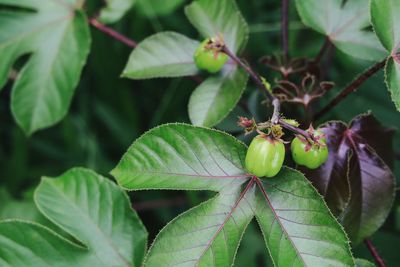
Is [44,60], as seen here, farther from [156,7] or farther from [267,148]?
[267,148]

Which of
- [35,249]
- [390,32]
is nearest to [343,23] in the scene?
[390,32]

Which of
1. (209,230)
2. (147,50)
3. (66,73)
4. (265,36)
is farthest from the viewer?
(265,36)

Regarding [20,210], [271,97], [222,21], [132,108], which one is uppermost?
[222,21]

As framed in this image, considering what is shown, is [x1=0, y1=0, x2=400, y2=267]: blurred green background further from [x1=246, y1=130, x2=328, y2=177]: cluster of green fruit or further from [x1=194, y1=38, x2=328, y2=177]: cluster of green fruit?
[x1=246, y1=130, x2=328, y2=177]: cluster of green fruit

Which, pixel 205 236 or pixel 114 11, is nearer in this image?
pixel 205 236

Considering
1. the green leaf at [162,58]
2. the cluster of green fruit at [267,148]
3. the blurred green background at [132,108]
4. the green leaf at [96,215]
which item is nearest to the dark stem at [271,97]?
the cluster of green fruit at [267,148]

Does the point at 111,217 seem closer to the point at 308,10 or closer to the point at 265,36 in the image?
the point at 308,10

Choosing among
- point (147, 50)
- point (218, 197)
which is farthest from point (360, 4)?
point (218, 197)
